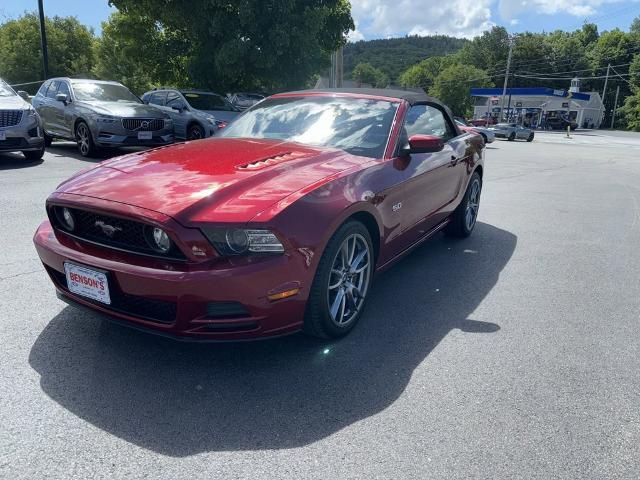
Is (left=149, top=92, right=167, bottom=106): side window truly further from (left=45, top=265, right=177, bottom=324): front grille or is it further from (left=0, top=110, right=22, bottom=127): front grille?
(left=45, top=265, right=177, bottom=324): front grille

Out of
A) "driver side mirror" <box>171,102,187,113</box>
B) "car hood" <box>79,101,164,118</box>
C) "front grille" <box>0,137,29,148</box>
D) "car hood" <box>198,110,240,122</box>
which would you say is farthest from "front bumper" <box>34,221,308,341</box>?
"driver side mirror" <box>171,102,187,113</box>

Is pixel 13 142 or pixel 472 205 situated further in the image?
pixel 13 142

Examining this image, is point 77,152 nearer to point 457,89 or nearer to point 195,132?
point 195,132

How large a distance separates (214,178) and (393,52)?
151737mm

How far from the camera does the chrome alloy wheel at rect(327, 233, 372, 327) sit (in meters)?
3.10

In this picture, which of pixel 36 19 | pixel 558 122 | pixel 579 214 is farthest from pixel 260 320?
pixel 558 122

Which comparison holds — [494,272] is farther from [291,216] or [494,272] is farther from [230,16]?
[230,16]

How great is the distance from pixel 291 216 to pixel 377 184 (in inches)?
36.7

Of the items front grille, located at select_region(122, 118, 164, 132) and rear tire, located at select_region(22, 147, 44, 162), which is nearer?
rear tire, located at select_region(22, 147, 44, 162)

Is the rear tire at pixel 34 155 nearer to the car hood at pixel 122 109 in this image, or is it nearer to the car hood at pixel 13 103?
the car hood at pixel 13 103

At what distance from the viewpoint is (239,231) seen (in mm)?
2559

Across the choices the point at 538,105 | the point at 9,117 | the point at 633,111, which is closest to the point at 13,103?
the point at 9,117

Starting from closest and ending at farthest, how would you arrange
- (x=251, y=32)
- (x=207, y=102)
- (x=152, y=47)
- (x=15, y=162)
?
1. (x=15, y=162)
2. (x=207, y=102)
3. (x=251, y=32)
4. (x=152, y=47)

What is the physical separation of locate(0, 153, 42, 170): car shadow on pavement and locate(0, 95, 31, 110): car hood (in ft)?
3.25
